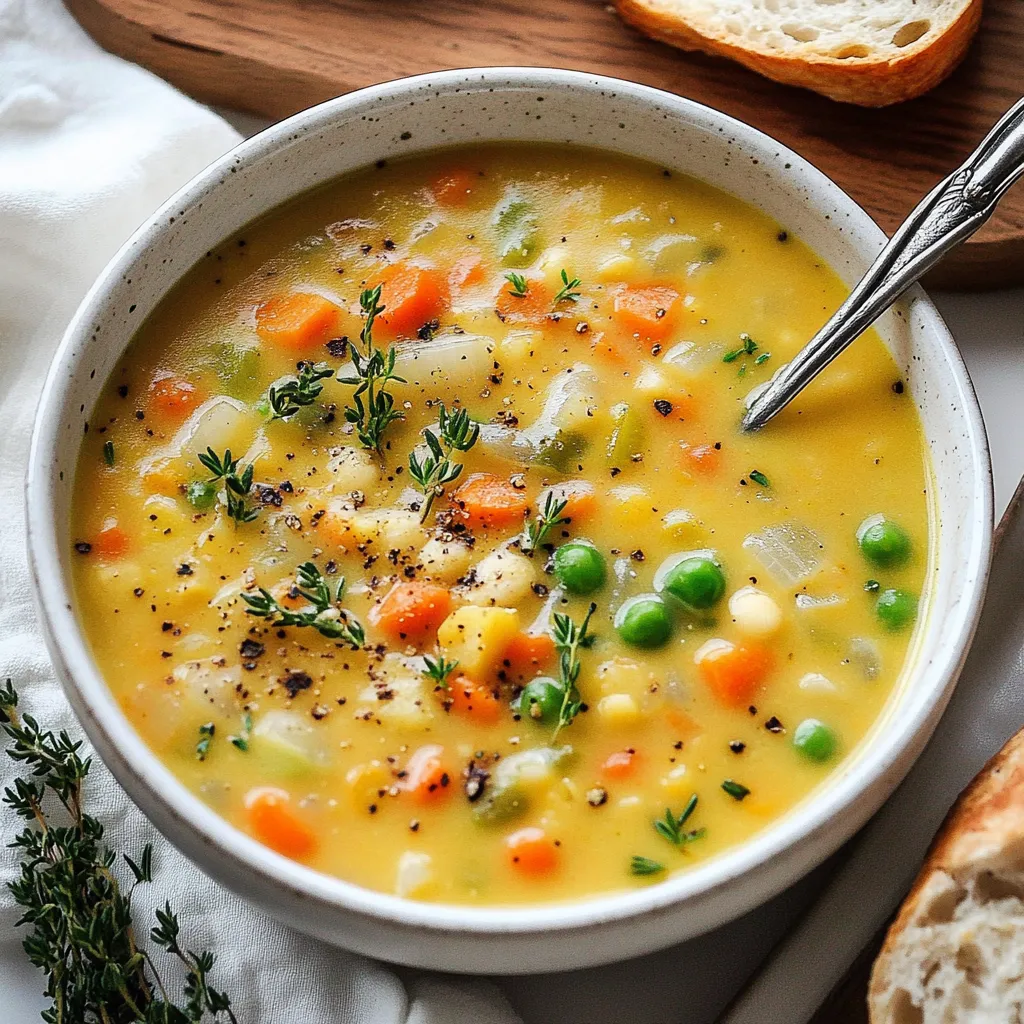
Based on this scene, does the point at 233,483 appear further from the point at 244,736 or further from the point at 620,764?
the point at 620,764

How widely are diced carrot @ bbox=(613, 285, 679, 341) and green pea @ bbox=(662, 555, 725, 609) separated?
574mm

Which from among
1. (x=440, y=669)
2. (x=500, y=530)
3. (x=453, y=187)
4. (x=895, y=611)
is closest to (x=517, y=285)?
(x=453, y=187)

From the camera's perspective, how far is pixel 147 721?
246 cm

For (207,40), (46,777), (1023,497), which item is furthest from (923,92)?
(46,777)

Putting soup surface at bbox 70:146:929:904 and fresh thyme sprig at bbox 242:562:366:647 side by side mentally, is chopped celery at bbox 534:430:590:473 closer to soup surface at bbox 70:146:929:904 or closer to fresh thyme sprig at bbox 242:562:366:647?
soup surface at bbox 70:146:929:904

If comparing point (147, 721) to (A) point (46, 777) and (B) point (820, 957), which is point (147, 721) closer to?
(A) point (46, 777)

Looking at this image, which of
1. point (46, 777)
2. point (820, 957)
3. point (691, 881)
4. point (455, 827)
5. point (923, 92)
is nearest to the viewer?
point (691, 881)

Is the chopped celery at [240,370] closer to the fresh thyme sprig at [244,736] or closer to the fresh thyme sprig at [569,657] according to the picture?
the fresh thyme sprig at [244,736]

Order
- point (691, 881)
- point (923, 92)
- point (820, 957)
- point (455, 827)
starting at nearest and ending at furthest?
point (691, 881) < point (455, 827) < point (820, 957) < point (923, 92)

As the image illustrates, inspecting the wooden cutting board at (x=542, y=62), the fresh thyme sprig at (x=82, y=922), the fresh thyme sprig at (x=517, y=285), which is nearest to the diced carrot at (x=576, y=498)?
the fresh thyme sprig at (x=517, y=285)

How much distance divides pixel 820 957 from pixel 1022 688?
0.73 meters

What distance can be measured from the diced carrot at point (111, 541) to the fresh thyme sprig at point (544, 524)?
2.59 ft

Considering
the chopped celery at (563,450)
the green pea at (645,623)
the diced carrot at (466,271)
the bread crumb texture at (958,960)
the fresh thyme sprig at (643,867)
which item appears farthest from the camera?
the diced carrot at (466,271)

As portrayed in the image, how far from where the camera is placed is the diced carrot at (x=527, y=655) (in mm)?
2518
